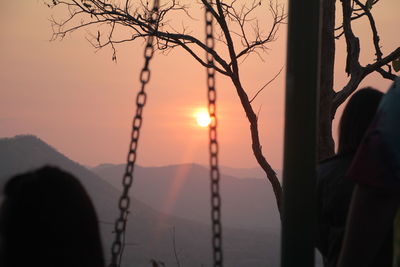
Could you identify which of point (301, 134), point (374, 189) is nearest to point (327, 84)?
point (301, 134)

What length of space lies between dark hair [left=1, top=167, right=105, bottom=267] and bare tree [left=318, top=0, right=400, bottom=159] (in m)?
5.33

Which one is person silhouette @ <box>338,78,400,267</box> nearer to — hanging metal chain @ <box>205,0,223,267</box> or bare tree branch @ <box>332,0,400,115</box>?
hanging metal chain @ <box>205,0,223,267</box>

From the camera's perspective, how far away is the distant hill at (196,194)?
118m

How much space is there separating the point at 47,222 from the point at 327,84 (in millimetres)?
5724

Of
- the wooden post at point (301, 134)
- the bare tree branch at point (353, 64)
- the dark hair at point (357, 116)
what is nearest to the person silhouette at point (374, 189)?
the wooden post at point (301, 134)

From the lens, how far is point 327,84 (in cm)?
745

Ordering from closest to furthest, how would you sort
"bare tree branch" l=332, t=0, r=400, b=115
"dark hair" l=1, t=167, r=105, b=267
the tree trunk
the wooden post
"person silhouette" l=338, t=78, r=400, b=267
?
1. "person silhouette" l=338, t=78, r=400, b=267
2. "dark hair" l=1, t=167, r=105, b=267
3. the wooden post
4. the tree trunk
5. "bare tree branch" l=332, t=0, r=400, b=115

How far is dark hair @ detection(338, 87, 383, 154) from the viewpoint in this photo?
2.59 m

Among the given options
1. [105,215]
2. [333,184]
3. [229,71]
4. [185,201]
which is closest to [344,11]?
[229,71]

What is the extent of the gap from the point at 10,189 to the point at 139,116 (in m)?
0.76

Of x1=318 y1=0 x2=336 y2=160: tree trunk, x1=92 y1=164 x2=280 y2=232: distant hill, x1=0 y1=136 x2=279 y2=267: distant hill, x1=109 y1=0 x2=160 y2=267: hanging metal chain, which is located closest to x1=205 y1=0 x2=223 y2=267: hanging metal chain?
x1=109 y1=0 x2=160 y2=267: hanging metal chain

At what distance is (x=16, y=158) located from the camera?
73250 mm

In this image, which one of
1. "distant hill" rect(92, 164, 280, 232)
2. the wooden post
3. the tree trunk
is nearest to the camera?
the wooden post

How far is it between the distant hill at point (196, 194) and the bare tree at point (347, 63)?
103 m
